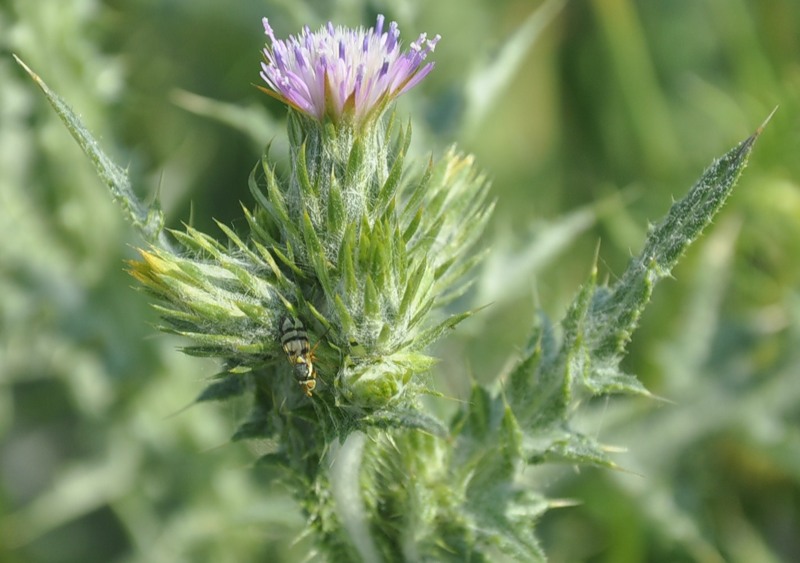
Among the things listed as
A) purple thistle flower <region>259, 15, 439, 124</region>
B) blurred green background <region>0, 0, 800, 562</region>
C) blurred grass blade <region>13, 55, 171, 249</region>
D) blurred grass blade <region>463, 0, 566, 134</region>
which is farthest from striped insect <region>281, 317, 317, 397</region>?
blurred grass blade <region>463, 0, 566, 134</region>

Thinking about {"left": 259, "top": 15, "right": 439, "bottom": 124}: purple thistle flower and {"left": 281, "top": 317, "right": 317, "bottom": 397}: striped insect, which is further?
{"left": 259, "top": 15, "right": 439, "bottom": 124}: purple thistle flower

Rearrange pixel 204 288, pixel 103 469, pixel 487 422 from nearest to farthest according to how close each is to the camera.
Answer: pixel 204 288 → pixel 487 422 → pixel 103 469

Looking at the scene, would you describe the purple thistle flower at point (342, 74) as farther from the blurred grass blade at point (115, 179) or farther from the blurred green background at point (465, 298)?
the blurred green background at point (465, 298)

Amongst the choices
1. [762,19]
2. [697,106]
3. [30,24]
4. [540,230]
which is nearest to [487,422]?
[540,230]

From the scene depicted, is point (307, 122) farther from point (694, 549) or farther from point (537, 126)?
point (537, 126)

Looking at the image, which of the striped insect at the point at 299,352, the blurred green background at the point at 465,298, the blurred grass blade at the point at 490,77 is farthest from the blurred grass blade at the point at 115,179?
the blurred grass blade at the point at 490,77

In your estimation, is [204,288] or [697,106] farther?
[697,106]

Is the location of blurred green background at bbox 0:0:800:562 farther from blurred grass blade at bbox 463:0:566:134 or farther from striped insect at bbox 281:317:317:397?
striped insect at bbox 281:317:317:397
